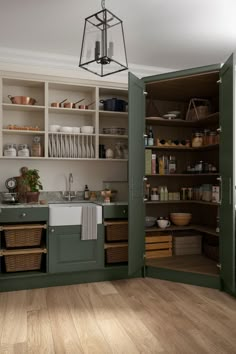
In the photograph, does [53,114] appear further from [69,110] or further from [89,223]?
[89,223]

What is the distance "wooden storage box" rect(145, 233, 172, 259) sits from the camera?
375 cm

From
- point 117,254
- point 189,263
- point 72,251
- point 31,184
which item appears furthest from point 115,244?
point 31,184

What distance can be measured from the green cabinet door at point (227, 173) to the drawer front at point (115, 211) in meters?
1.08

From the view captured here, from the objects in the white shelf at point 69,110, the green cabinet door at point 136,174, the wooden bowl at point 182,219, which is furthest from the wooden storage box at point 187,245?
the white shelf at point 69,110

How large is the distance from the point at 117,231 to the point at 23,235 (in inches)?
41.4

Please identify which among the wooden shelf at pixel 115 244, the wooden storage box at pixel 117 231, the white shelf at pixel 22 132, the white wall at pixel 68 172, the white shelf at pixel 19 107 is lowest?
the wooden shelf at pixel 115 244

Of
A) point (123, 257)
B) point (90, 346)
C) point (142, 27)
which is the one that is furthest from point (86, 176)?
point (90, 346)

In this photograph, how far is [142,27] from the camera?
2.96 m

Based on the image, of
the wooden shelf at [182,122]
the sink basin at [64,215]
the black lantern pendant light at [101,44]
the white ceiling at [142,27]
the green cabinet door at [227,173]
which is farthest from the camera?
the wooden shelf at [182,122]

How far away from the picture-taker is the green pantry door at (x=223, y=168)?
9.41 feet

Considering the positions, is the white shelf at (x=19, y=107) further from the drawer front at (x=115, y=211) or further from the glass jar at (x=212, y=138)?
the glass jar at (x=212, y=138)

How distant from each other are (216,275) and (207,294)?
9.7 inches

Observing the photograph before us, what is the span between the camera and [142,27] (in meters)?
2.96

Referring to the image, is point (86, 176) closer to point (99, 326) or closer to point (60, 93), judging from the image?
point (60, 93)
